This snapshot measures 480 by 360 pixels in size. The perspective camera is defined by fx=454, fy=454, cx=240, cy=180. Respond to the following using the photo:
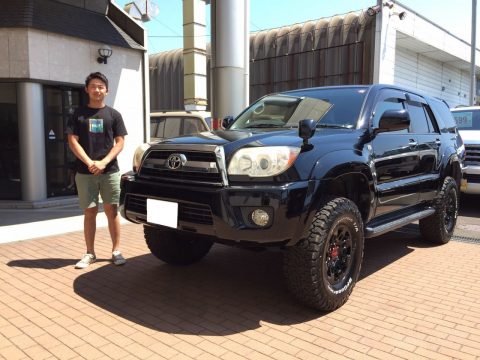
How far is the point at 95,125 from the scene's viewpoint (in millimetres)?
4383

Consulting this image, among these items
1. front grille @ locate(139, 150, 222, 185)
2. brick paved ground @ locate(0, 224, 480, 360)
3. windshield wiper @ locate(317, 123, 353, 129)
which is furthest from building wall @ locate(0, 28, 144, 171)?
windshield wiper @ locate(317, 123, 353, 129)

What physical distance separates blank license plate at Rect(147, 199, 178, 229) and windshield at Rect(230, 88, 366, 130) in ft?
4.22

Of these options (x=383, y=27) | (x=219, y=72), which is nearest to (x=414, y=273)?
(x=219, y=72)

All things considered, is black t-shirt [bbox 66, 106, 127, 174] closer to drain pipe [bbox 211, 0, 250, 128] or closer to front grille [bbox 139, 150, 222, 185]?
front grille [bbox 139, 150, 222, 185]

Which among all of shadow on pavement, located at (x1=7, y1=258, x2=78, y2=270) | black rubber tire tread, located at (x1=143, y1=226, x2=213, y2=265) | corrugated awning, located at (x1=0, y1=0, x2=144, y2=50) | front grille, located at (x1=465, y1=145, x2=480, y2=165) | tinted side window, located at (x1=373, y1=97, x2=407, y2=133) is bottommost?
shadow on pavement, located at (x1=7, y1=258, x2=78, y2=270)

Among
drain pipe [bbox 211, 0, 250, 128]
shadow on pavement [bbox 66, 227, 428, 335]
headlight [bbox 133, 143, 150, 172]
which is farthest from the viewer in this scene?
drain pipe [bbox 211, 0, 250, 128]

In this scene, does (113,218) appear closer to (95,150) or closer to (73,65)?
(95,150)

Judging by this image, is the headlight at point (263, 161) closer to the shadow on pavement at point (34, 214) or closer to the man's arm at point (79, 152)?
the man's arm at point (79, 152)

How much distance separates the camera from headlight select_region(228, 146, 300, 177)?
314 cm

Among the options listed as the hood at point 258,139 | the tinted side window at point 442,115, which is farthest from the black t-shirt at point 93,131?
the tinted side window at point 442,115

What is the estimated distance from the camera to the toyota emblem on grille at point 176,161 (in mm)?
3436

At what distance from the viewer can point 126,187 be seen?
12.4ft

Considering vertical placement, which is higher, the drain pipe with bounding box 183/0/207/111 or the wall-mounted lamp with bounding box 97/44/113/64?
the drain pipe with bounding box 183/0/207/111

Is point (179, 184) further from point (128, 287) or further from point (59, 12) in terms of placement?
point (59, 12)
